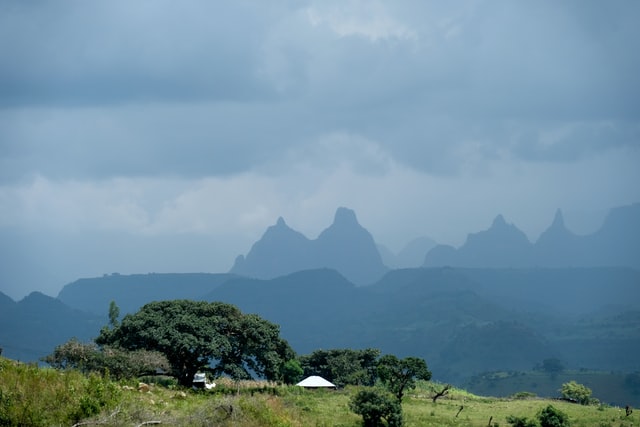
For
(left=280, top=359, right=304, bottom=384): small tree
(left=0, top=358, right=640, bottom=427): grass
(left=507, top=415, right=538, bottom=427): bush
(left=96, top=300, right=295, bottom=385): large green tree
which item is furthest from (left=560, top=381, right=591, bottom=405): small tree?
(left=96, top=300, right=295, bottom=385): large green tree

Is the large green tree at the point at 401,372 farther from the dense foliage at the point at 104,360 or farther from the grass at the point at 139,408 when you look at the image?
the dense foliage at the point at 104,360

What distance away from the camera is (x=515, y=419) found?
38844 mm

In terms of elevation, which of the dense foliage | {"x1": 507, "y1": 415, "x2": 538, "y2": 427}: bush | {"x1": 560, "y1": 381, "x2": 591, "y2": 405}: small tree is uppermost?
the dense foliage

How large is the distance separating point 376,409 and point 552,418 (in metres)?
9.85

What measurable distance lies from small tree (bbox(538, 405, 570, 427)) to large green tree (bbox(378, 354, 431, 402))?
9.76 m

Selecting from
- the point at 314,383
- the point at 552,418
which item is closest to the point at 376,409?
the point at 552,418

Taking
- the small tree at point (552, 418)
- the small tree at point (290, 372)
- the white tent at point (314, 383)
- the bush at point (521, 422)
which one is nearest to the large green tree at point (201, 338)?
the white tent at point (314, 383)

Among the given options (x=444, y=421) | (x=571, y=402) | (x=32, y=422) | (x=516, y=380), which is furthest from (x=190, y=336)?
(x=516, y=380)

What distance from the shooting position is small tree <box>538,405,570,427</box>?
126ft

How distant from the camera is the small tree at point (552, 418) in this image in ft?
126

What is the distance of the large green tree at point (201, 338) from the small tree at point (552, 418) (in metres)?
16.9

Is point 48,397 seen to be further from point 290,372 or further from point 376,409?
point 290,372

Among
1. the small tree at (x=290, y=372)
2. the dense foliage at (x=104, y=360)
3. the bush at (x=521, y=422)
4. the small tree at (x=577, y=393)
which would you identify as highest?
the dense foliage at (x=104, y=360)

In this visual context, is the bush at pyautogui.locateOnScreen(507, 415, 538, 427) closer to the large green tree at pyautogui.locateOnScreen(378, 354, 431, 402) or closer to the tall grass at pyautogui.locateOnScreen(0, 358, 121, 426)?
the large green tree at pyautogui.locateOnScreen(378, 354, 431, 402)
